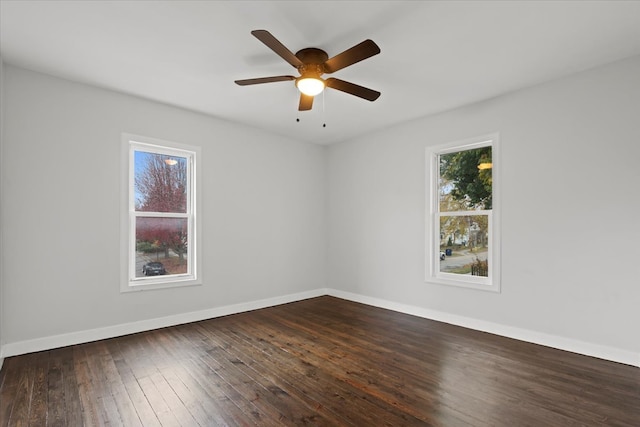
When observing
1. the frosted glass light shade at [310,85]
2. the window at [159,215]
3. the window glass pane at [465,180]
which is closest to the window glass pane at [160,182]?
the window at [159,215]

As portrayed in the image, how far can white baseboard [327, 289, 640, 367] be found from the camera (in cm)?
294

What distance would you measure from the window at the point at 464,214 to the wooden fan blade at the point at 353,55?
2250mm

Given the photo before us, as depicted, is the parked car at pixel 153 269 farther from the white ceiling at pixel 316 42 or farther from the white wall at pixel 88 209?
the white ceiling at pixel 316 42

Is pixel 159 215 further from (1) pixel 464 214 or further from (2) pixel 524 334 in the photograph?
(2) pixel 524 334

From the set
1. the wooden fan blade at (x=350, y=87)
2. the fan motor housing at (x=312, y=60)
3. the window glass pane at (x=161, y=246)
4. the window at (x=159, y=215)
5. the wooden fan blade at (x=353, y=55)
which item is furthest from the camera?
the window glass pane at (x=161, y=246)

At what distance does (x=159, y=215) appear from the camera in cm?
407

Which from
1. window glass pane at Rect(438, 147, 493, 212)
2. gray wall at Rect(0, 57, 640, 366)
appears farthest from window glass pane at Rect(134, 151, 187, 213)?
window glass pane at Rect(438, 147, 493, 212)

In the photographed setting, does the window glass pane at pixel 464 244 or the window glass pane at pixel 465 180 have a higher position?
the window glass pane at pixel 465 180

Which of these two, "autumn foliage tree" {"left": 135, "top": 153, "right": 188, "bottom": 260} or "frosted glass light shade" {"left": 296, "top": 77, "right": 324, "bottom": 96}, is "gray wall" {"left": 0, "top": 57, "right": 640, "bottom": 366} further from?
"frosted glass light shade" {"left": 296, "top": 77, "right": 324, "bottom": 96}

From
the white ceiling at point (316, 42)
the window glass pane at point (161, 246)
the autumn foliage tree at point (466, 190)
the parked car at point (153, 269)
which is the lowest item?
the parked car at point (153, 269)

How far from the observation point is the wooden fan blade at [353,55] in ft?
7.29

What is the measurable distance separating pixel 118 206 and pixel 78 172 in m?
0.51

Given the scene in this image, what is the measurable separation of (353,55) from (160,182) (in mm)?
2956

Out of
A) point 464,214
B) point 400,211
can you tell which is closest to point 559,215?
point 464,214
